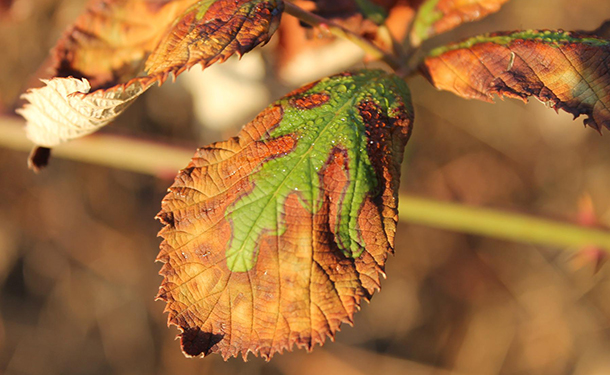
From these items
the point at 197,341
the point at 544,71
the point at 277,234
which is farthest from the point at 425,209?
the point at 197,341

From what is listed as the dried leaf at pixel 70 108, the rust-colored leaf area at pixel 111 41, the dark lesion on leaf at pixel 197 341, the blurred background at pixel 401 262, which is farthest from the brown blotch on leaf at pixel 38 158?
the blurred background at pixel 401 262

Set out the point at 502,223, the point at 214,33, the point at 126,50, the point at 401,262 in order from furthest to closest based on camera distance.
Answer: the point at 401,262 < the point at 502,223 < the point at 126,50 < the point at 214,33

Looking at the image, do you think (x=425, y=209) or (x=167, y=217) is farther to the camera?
(x=425, y=209)

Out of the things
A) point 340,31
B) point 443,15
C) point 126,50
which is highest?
point 443,15

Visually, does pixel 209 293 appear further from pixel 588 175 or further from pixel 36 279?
pixel 588 175

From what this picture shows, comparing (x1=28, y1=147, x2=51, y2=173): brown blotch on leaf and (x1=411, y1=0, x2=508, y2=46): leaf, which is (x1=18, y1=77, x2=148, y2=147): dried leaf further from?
(x1=411, y1=0, x2=508, y2=46): leaf

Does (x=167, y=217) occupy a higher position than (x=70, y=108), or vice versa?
(x=70, y=108)

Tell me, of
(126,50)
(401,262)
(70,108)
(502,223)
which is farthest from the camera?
(401,262)

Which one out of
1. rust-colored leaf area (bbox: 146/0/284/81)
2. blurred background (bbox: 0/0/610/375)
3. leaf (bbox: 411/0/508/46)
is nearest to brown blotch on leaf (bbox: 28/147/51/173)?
rust-colored leaf area (bbox: 146/0/284/81)

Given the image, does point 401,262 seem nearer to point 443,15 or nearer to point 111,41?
point 443,15
